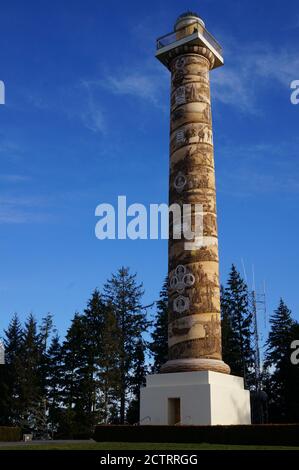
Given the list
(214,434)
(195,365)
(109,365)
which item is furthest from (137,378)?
(214,434)

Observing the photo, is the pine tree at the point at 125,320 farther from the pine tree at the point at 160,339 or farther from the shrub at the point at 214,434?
the shrub at the point at 214,434

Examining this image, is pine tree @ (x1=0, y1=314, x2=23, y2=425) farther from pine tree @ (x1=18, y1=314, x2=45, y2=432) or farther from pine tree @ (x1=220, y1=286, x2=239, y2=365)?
pine tree @ (x1=220, y1=286, x2=239, y2=365)

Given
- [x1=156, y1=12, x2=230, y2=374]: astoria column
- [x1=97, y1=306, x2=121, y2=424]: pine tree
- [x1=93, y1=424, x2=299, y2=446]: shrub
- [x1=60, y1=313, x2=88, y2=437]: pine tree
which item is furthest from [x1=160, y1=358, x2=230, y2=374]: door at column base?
[x1=60, y1=313, x2=88, y2=437]: pine tree

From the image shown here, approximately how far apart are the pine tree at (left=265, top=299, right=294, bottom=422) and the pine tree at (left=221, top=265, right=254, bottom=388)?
60.8 inches

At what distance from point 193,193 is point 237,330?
21.5 meters

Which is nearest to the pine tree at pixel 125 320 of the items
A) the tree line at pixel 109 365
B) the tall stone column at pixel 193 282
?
the tree line at pixel 109 365

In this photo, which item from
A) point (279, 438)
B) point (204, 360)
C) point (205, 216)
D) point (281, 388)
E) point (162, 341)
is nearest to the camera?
point (279, 438)

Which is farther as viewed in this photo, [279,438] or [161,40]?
[161,40]

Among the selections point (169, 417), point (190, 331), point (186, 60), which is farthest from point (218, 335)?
point (186, 60)

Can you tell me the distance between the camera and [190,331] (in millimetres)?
20734

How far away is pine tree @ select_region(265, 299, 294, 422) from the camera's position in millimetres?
35875

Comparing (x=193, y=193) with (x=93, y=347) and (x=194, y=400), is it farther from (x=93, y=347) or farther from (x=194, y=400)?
(x=93, y=347)

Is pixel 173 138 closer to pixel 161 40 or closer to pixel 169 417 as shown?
pixel 161 40

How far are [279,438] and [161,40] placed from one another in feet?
58.4
